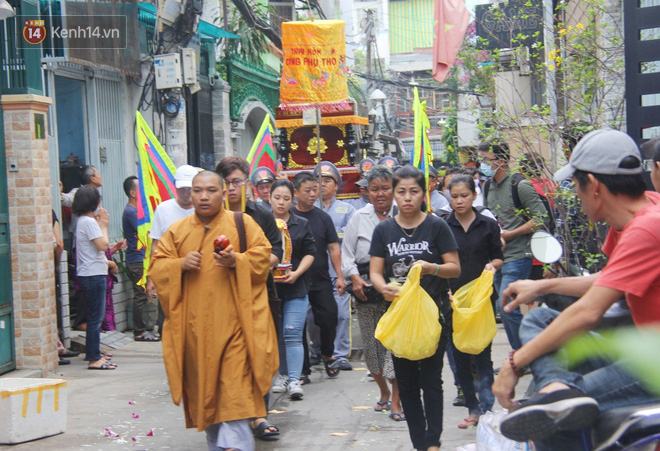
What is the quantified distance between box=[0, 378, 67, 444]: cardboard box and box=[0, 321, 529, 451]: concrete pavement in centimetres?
8

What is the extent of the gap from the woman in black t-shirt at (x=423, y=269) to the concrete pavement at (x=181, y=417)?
2.21ft

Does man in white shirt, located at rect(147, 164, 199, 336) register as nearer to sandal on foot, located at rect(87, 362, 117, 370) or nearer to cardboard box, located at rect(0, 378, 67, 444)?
cardboard box, located at rect(0, 378, 67, 444)

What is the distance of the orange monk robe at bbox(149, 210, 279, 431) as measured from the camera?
5.21m

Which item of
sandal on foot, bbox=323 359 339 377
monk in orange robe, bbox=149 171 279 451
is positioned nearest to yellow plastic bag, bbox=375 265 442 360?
monk in orange robe, bbox=149 171 279 451

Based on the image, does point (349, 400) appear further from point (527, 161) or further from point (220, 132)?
point (220, 132)

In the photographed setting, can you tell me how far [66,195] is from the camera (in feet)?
34.2

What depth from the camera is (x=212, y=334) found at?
522 cm

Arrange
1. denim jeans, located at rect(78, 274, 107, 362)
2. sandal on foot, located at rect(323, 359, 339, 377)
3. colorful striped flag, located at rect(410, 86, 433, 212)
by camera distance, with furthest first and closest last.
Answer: colorful striped flag, located at rect(410, 86, 433, 212), denim jeans, located at rect(78, 274, 107, 362), sandal on foot, located at rect(323, 359, 339, 377)

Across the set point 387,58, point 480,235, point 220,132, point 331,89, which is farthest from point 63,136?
point 387,58

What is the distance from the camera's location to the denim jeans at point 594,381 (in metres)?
3.03

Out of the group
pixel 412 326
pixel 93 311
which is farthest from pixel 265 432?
pixel 93 311

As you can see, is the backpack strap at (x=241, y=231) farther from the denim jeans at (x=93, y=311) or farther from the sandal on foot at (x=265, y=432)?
the denim jeans at (x=93, y=311)

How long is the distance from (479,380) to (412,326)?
5.29ft

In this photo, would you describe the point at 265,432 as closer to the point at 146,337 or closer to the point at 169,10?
the point at 146,337
